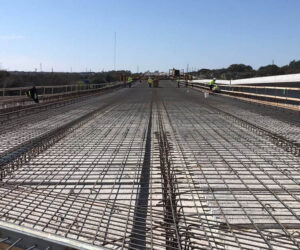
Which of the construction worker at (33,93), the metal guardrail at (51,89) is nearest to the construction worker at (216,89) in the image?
the metal guardrail at (51,89)

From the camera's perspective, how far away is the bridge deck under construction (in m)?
2.41

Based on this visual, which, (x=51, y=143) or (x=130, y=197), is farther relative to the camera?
(x=51, y=143)

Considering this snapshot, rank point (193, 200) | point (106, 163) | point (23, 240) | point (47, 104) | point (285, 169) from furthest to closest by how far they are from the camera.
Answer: point (47, 104), point (106, 163), point (285, 169), point (193, 200), point (23, 240)

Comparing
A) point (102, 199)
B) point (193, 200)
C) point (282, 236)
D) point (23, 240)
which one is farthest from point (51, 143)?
point (282, 236)

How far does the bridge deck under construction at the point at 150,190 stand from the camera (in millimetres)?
2406

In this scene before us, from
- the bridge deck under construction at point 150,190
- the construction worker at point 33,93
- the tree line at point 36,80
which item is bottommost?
the bridge deck under construction at point 150,190

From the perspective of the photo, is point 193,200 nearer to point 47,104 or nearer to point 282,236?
point 282,236

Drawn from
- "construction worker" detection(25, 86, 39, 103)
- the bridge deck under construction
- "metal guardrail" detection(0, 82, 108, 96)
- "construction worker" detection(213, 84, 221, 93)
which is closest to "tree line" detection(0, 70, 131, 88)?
"metal guardrail" detection(0, 82, 108, 96)

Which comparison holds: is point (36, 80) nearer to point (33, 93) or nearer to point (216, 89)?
point (216, 89)

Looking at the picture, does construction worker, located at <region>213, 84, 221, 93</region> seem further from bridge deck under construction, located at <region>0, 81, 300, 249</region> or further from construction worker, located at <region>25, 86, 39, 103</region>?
bridge deck under construction, located at <region>0, 81, 300, 249</region>

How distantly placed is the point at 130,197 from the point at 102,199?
1.00ft

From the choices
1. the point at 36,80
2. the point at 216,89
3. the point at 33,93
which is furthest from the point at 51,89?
the point at 36,80

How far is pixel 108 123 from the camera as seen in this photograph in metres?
8.38

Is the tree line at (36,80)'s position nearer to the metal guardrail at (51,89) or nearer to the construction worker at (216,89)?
the metal guardrail at (51,89)
